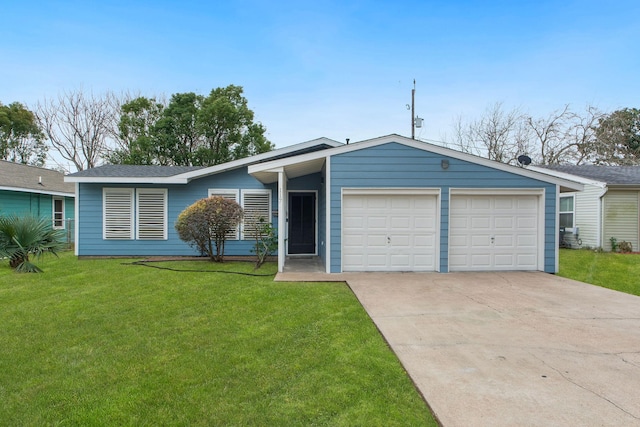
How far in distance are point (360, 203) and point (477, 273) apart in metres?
3.13

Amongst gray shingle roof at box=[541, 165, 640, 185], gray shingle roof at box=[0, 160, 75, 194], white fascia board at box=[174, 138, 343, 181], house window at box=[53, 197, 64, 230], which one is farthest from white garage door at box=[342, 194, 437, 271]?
house window at box=[53, 197, 64, 230]

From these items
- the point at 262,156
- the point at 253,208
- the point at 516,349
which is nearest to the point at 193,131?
the point at 253,208

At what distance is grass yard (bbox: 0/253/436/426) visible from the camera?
98.1 inches

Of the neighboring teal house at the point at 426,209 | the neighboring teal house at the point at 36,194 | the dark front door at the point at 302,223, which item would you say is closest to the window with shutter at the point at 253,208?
the dark front door at the point at 302,223

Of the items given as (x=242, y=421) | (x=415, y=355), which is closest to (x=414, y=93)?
(x=415, y=355)

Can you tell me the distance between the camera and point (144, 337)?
3994 millimetres

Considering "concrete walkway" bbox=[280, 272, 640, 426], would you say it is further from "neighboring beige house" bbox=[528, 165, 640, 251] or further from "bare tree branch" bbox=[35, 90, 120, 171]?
"bare tree branch" bbox=[35, 90, 120, 171]

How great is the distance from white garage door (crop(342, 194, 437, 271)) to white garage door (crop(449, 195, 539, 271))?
67 centimetres

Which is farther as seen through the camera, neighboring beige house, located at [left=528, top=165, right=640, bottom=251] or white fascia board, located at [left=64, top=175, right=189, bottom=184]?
neighboring beige house, located at [left=528, top=165, right=640, bottom=251]

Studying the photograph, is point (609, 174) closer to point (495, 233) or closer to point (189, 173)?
point (495, 233)

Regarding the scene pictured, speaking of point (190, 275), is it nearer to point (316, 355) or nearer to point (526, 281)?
point (316, 355)

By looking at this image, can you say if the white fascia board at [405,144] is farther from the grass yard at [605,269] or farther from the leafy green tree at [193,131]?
the leafy green tree at [193,131]

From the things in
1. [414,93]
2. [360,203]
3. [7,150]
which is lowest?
[360,203]

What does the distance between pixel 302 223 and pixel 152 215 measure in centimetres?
456
